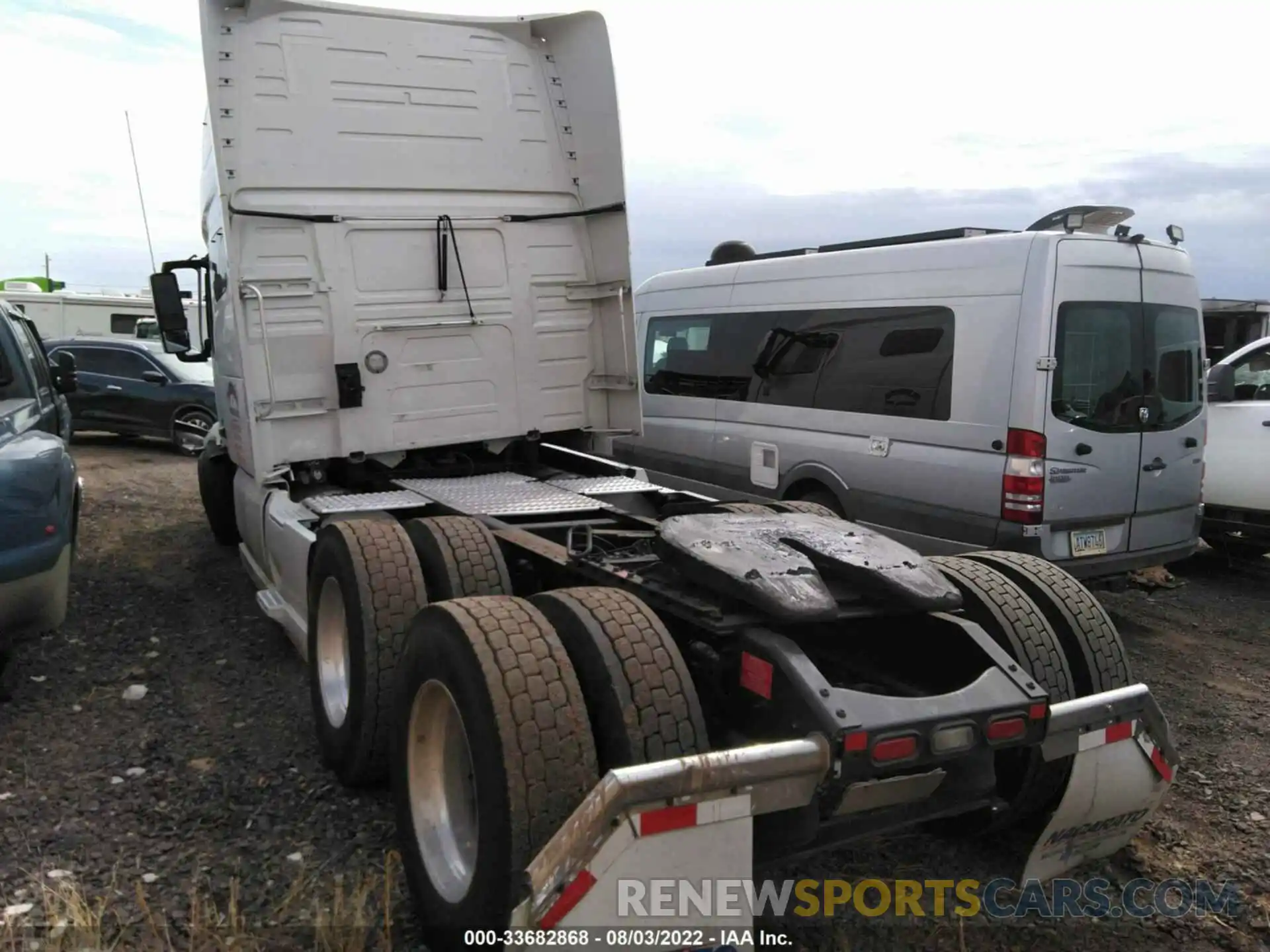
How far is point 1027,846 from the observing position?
3250 millimetres

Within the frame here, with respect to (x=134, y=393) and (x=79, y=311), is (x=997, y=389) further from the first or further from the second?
(x=79, y=311)

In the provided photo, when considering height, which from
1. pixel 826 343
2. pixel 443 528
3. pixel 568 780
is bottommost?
pixel 568 780

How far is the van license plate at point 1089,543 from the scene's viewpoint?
5.71 m

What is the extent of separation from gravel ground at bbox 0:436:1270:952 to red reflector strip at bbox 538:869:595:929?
0.90 metres

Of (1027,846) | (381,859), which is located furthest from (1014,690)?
(381,859)

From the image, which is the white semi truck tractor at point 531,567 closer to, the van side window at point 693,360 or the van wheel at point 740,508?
the van wheel at point 740,508

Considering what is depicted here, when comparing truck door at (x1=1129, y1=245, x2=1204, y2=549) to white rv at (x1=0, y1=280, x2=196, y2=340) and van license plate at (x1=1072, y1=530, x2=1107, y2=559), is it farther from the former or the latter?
white rv at (x1=0, y1=280, x2=196, y2=340)

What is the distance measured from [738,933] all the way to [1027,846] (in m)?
1.37

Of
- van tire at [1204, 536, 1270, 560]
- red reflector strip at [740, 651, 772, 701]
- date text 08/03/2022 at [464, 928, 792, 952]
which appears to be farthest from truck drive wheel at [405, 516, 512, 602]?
van tire at [1204, 536, 1270, 560]

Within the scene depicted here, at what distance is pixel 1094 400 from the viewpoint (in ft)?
19.0

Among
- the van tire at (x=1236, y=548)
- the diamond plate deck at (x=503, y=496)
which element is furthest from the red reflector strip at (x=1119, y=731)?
the van tire at (x=1236, y=548)

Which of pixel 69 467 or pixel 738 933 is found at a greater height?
pixel 69 467

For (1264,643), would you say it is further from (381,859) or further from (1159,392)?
(381,859)

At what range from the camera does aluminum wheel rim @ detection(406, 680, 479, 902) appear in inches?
115
